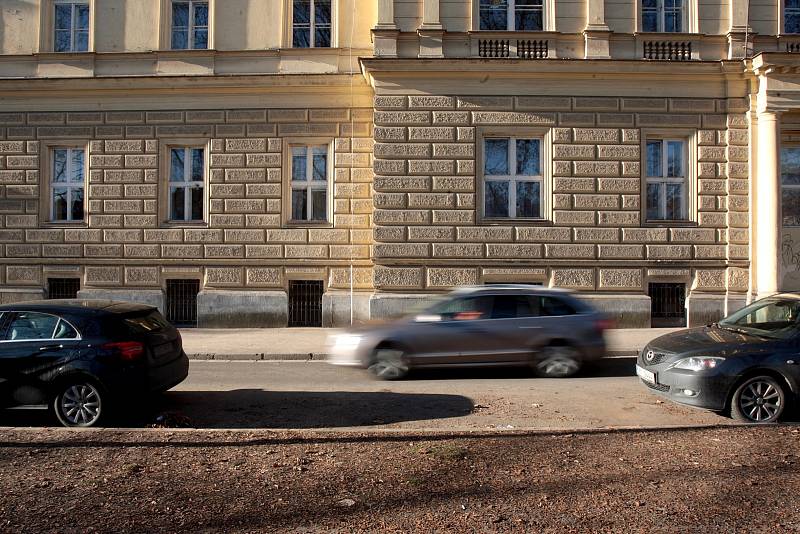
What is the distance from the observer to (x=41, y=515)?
377cm

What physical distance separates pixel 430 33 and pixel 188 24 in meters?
6.72

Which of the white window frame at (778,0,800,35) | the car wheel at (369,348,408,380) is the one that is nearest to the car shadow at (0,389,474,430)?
Result: the car wheel at (369,348,408,380)

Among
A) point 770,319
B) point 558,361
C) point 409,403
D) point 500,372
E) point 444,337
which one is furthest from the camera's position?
point 500,372

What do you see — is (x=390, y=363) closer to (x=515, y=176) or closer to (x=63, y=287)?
(x=515, y=176)

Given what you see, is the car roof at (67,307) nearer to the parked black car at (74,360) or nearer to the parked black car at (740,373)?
the parked black car at (74,360)

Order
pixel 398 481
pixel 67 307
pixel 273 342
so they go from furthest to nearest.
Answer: pixel 273 342, pixel 67 307, pixel 398 481

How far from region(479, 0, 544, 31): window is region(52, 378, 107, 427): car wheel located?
1251 centimetres

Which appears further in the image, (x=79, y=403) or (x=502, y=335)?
(x=502, y=335)

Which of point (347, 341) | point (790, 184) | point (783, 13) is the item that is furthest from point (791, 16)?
point (347, 341)

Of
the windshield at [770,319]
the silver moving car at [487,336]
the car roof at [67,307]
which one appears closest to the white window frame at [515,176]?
the silver moving car at [487,336]

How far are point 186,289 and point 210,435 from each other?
11.1m

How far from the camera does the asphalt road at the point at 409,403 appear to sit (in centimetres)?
659

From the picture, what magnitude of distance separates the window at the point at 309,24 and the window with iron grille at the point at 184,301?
22.9 ft

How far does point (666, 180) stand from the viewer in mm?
15117
